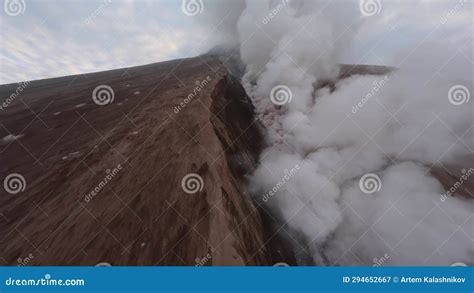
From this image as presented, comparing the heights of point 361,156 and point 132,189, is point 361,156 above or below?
above

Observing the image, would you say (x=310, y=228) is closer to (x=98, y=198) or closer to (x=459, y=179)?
(x=98, y=198)

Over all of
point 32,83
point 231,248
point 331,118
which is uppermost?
point 331,118

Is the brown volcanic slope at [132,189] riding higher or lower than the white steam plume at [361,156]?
lower

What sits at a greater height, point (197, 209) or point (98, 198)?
point (197, 209)

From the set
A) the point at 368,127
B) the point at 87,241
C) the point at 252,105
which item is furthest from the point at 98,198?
the point at 368,127

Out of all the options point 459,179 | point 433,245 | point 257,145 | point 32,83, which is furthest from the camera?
point 32,83

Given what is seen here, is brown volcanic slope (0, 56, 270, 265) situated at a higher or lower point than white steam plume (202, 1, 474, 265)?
lower

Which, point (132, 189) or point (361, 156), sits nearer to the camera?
point (132, 189)

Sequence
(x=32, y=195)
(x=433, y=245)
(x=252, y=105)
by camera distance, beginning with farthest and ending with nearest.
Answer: (x=252, y=105) → (x=433, y=245) → (x=32, y=195)
